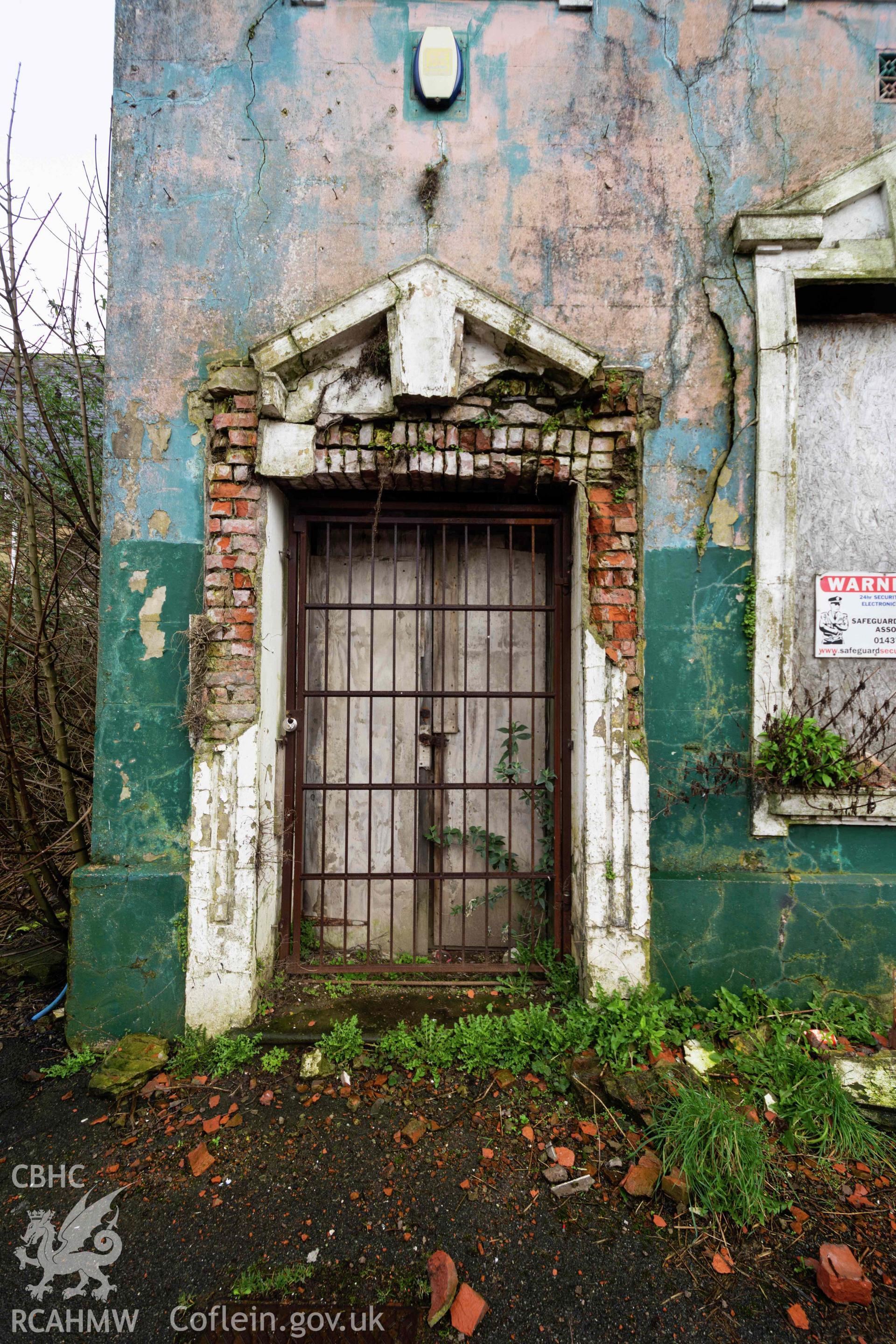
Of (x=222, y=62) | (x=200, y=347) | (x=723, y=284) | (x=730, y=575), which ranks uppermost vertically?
(x=222, y=62)

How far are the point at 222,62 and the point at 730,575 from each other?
137 inches

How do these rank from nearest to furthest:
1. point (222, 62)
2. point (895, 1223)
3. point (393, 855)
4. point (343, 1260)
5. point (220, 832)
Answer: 1. point (343, 1260)
2. point (895, 1223)
3. point (220, 832)
4. point (222, 62)
5. point (393, 855)

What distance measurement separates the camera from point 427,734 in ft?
11.0

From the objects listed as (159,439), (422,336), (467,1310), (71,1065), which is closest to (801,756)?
(467,1310)

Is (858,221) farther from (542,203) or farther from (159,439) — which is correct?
(159,439)

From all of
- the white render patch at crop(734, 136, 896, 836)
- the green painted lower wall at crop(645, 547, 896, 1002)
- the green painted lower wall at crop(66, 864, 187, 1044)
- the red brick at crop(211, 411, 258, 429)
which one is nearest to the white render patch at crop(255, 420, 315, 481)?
the red brick at crop(211, 411, 258, 429)

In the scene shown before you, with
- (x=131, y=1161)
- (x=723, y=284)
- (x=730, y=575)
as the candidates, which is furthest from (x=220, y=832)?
(x=723, y=284)

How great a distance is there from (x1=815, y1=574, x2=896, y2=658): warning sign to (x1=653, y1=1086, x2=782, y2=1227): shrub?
2139 mm

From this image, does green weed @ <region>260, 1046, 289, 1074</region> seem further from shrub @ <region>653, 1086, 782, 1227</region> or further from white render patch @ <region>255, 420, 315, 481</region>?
white render patch @ <region>255, 420, 315, 481</region>

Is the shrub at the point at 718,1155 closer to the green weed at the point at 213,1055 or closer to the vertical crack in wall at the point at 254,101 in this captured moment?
the green weed at the point at 213,1055

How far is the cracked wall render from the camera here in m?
2.96

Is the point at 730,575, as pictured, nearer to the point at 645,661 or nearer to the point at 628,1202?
the point at 645,661

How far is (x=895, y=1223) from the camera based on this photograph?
2059mm

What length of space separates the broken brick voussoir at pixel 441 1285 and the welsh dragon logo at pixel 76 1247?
3.15 feet
